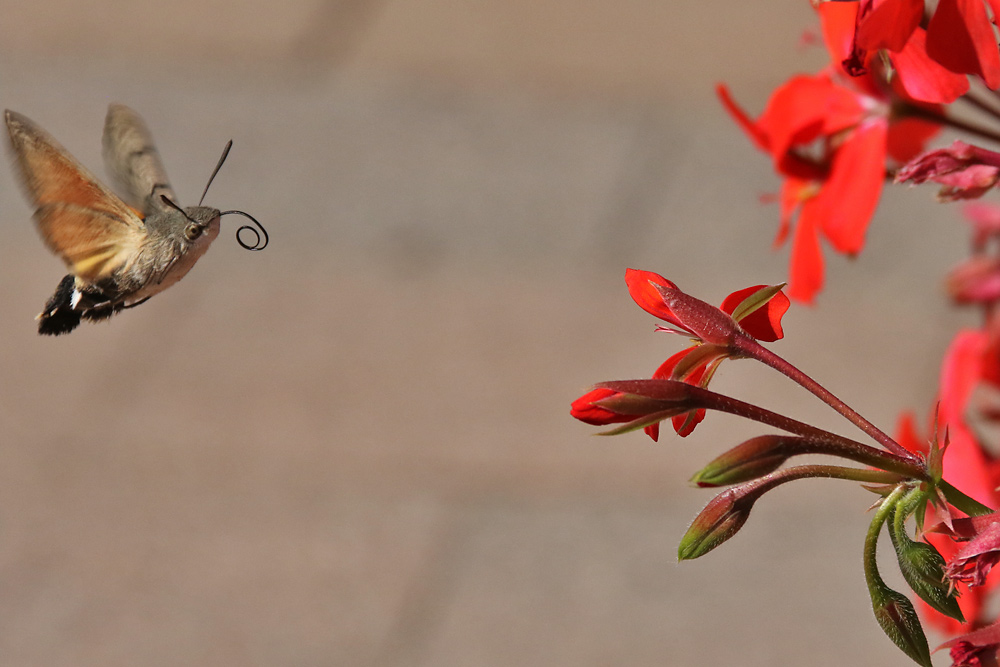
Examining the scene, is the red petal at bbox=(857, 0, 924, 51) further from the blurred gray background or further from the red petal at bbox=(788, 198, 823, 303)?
the blurred gray background

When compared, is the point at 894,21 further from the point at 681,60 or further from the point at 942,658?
the point at 681,60

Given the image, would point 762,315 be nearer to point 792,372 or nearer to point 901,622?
point 792,372

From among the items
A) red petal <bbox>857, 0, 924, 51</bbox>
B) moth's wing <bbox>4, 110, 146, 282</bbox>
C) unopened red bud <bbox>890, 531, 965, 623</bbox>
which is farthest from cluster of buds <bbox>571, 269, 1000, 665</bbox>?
moth's wing <bbox>4, 110, 146, 282</bbox>

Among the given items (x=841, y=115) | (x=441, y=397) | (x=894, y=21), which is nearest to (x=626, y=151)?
(x=441, y=397)

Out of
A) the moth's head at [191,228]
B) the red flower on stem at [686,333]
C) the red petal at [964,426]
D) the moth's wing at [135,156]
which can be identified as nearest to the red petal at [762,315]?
the red flower on stem at [686,333]

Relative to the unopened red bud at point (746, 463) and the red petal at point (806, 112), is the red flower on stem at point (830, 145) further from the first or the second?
the unopened red bud at point (746, 463)

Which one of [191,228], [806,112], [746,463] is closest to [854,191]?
[806,112]
